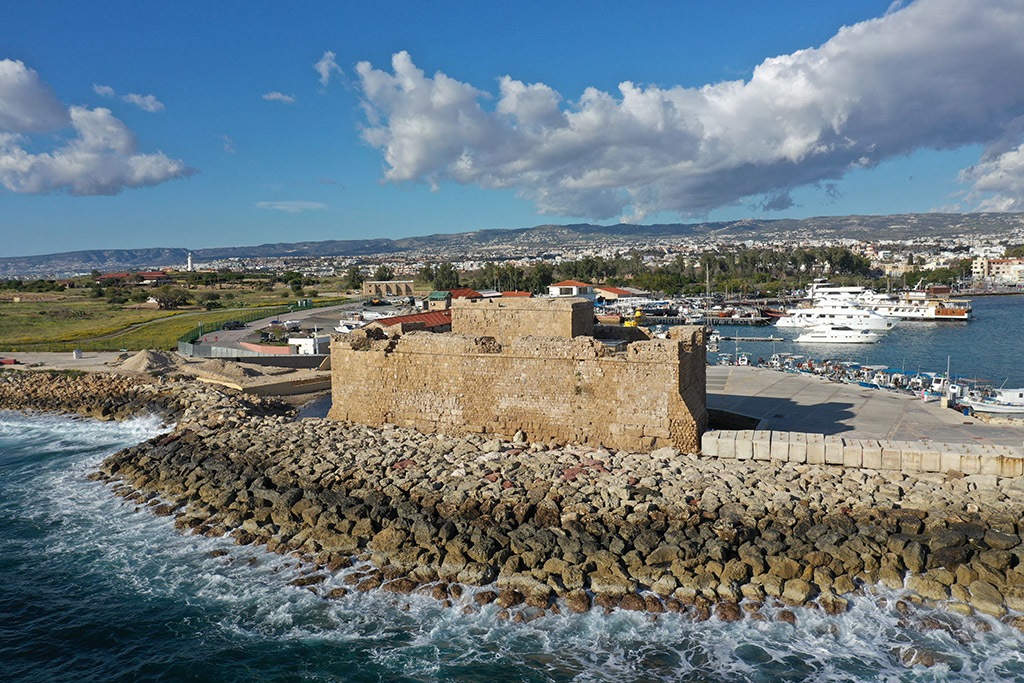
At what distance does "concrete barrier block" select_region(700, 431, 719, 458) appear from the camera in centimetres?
1416

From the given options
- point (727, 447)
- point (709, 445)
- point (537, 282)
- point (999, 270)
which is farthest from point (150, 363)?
point (999, 270)

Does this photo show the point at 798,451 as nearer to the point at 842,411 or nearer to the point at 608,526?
the point at 608,526

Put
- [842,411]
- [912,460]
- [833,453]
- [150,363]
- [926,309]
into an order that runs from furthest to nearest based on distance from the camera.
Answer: [926,309] < [150,363] < [842,411] < [833,453] < [912,460]

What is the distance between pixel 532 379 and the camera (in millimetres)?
15398

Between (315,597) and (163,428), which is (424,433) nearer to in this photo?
(315,597)

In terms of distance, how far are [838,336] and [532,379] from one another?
43568mm

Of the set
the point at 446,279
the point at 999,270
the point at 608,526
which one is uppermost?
the point at 446,279

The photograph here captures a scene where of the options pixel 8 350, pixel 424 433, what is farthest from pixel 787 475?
pixel 8 350

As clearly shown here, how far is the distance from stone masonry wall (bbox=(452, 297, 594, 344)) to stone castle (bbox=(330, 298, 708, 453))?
0.10 ft

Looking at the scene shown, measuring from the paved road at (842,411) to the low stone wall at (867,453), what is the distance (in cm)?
214

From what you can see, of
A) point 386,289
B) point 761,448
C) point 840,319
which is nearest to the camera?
point 761,448

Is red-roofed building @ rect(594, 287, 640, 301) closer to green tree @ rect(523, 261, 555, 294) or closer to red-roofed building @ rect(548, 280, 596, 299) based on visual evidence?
red-roofed building @ rect(548, 280, 596, 299)

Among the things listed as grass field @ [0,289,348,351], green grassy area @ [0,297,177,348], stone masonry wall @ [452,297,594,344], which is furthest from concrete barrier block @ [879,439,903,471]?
green grassy area @ [0,297,177,348]

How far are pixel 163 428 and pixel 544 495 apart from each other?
14.7 metres
